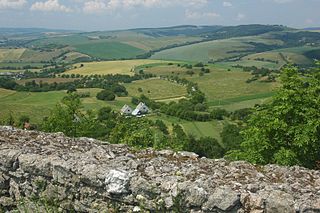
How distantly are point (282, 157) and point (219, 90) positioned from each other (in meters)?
71.9

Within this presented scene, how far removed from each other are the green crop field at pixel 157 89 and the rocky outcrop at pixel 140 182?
225 feet

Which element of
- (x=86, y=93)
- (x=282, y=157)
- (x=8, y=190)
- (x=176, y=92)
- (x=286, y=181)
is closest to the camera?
(x=286, y=181)

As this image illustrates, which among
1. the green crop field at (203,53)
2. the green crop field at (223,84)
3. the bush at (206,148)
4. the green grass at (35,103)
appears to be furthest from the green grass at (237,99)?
the green crop field at (203,53)

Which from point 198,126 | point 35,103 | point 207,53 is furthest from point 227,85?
point 207,53

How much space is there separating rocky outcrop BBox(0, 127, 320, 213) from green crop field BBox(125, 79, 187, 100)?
225 feet

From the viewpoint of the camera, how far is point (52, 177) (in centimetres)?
693

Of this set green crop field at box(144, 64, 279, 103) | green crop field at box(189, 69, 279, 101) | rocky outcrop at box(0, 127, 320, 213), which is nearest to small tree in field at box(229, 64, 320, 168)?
rocky outcrop at box(0, 127, 320, 213)

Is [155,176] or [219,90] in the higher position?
[155,176]

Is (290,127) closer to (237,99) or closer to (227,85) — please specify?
(237,99)

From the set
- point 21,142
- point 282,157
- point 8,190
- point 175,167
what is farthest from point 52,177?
point 282,157

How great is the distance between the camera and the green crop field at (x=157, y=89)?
7919cm

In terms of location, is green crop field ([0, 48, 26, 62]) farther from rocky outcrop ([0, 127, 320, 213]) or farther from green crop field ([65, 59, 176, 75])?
rocky outcrop ([0, 127, 320, 213])

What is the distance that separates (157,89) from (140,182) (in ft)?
260

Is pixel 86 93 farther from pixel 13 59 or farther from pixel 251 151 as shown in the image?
pixel 13 59
